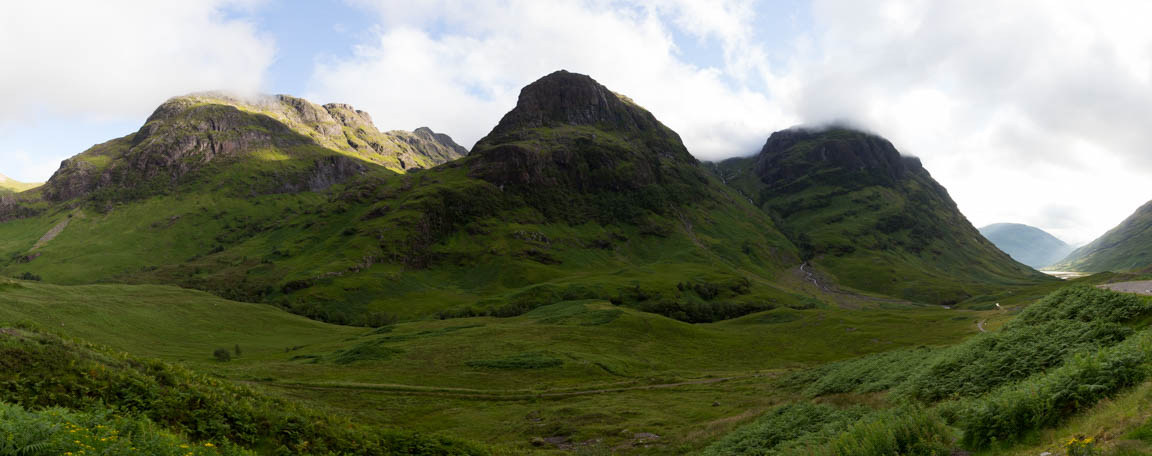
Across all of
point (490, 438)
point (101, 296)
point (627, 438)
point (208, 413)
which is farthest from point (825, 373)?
point (101, 296)

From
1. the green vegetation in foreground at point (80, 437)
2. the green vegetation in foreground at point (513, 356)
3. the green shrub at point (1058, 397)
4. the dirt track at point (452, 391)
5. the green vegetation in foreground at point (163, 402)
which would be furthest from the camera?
the dirt track at point (452, 391)

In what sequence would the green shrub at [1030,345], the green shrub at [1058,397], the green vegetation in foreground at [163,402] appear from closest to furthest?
the green shrub at [1058,397] < the green vegetation in foreground at [163,402] < the green shrub at [1030,345]

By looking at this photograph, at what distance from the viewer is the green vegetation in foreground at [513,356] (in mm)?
45688

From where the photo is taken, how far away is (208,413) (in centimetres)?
1980

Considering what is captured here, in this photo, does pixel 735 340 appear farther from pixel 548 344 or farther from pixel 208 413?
pixel 208 413

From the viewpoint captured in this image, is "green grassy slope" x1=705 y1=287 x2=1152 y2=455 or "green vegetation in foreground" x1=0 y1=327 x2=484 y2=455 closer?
"green grassy slope" x1=705 y1=287 x2=1152 y2=455

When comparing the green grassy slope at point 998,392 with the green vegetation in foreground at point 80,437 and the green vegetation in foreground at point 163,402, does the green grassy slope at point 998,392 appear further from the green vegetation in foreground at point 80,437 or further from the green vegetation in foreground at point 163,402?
the green vegetation in foreground at point 80,437

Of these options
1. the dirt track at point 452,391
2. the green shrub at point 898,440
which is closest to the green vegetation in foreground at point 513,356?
the dirt track at point 452,391

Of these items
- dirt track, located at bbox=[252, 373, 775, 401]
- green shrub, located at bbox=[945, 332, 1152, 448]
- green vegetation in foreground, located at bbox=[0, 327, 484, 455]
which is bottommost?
dirt track, located at bbox=[252, 373, 775, 401]

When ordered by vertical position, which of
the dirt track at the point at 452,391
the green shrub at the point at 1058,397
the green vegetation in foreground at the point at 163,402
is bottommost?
the dirt track at the point at 452,391

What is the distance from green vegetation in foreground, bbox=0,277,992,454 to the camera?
45688 mm

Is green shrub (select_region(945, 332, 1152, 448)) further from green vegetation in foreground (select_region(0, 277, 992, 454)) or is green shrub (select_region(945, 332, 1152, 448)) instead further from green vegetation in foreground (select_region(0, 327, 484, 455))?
green vegetation in foreground (select_region(0, 327, 484, 455))

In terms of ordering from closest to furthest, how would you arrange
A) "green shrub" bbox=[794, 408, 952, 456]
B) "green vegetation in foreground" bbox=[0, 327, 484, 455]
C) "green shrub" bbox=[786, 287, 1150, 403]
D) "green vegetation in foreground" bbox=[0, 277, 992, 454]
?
1. "green shrub" bbox=[794, 408, 952, 456]
2. "green vegetation in foreground" bbox=[0, 327, 484, 455]
3. "green shrub" bbox=[786, 287, 1150, 403]
4. "green vegetation in foreground" bbox=[0, 277, 992, 454]

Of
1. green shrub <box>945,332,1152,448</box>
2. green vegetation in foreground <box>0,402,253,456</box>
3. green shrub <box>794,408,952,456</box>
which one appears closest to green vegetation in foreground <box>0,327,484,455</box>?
green vegetation in foreground <box>0,402,253,456</box>
